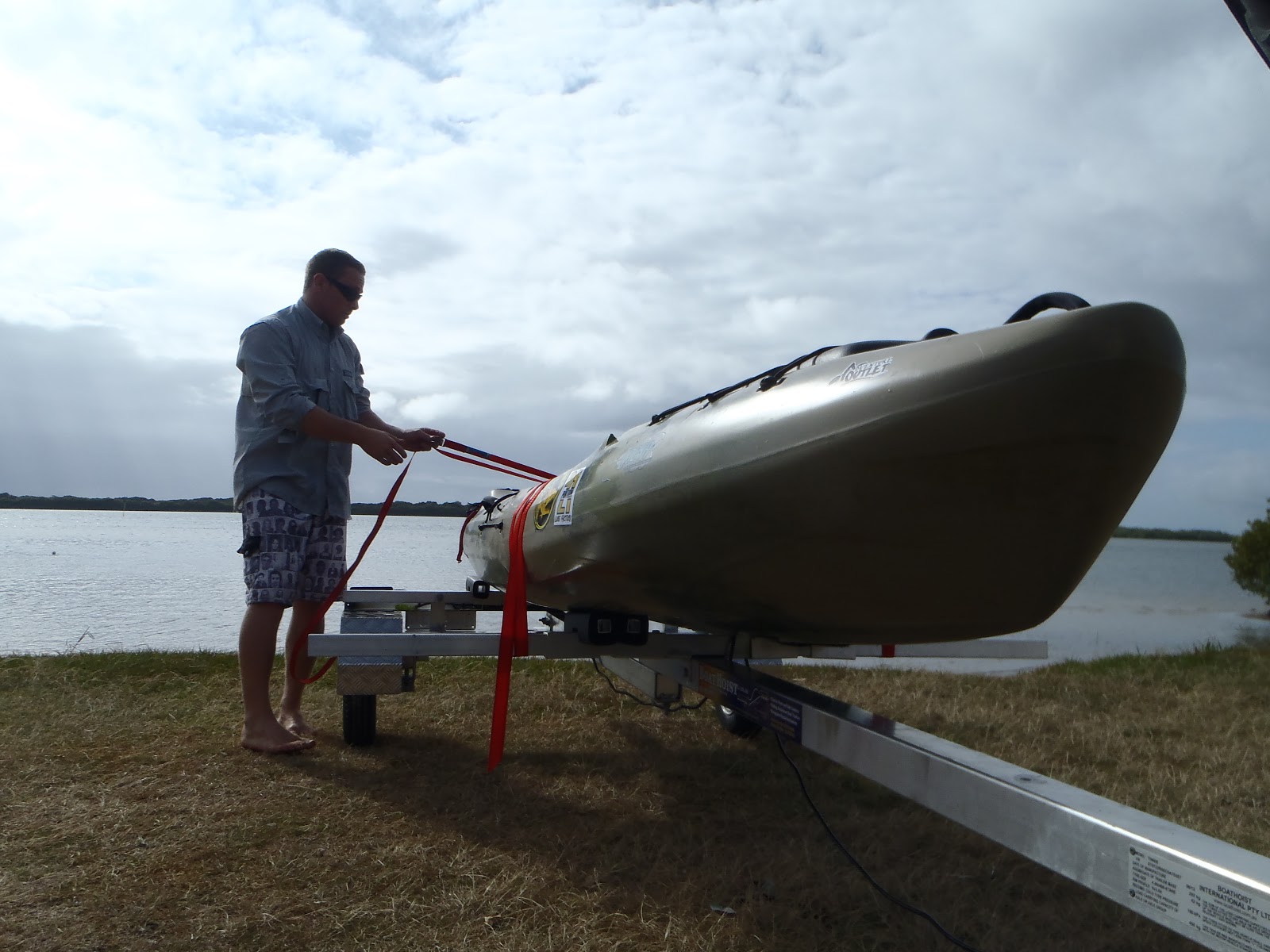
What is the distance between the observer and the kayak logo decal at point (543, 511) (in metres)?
3.43

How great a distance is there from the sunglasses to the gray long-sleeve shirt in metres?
0.17

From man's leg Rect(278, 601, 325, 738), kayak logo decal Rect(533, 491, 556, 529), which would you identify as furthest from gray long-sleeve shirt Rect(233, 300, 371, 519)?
kayak logo decal Rect(533, 491, 556, 529)

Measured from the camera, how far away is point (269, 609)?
3.75m

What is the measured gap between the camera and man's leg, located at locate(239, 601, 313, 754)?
3.70 metres

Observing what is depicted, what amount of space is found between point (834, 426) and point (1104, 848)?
3.15 ft

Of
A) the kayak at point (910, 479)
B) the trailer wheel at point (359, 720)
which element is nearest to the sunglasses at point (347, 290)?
the trailer wheel at point (359, 720)

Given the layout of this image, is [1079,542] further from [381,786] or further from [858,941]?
[381,786]

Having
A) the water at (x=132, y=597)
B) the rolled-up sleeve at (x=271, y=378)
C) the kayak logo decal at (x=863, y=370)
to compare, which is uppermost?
the rolled-up sleeve at (x=271, y=378)

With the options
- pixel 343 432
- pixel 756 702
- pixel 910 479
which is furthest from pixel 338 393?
pixel 910 479

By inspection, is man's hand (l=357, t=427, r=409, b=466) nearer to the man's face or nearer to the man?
the man

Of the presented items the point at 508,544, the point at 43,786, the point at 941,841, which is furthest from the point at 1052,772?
the point at 43,786

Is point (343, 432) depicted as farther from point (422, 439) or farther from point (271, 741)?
point (271, 741)

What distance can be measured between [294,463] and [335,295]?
812 mm

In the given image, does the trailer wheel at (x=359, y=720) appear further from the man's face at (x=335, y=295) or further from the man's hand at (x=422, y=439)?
the man's face at (x=335, y=295)
